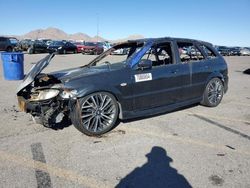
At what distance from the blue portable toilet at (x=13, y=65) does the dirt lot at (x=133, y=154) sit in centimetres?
547

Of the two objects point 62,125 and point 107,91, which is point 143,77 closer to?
point 107,91

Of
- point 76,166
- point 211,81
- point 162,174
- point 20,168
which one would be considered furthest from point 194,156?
point 211,81

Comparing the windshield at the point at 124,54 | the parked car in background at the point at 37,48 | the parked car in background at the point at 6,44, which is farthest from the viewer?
the parked car in background at the point at 37,48

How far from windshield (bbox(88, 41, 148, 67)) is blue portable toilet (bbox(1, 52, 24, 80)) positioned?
595 centimetres

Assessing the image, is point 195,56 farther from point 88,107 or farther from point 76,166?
point 76,166

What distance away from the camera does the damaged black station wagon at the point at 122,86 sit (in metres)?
4.80

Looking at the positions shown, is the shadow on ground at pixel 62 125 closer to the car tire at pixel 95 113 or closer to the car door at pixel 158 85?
the car tire at pixel 95 113

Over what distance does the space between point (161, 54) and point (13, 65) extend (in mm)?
7308

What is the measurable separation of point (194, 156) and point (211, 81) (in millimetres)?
3238

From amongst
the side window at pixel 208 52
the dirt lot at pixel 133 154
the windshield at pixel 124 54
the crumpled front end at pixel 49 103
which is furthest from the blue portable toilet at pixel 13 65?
the side window at pixel 208 52

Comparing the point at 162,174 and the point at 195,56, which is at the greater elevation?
the point at 195,56

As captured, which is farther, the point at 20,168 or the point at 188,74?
the point at 188,74

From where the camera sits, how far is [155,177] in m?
3.59

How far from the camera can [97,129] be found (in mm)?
5035
